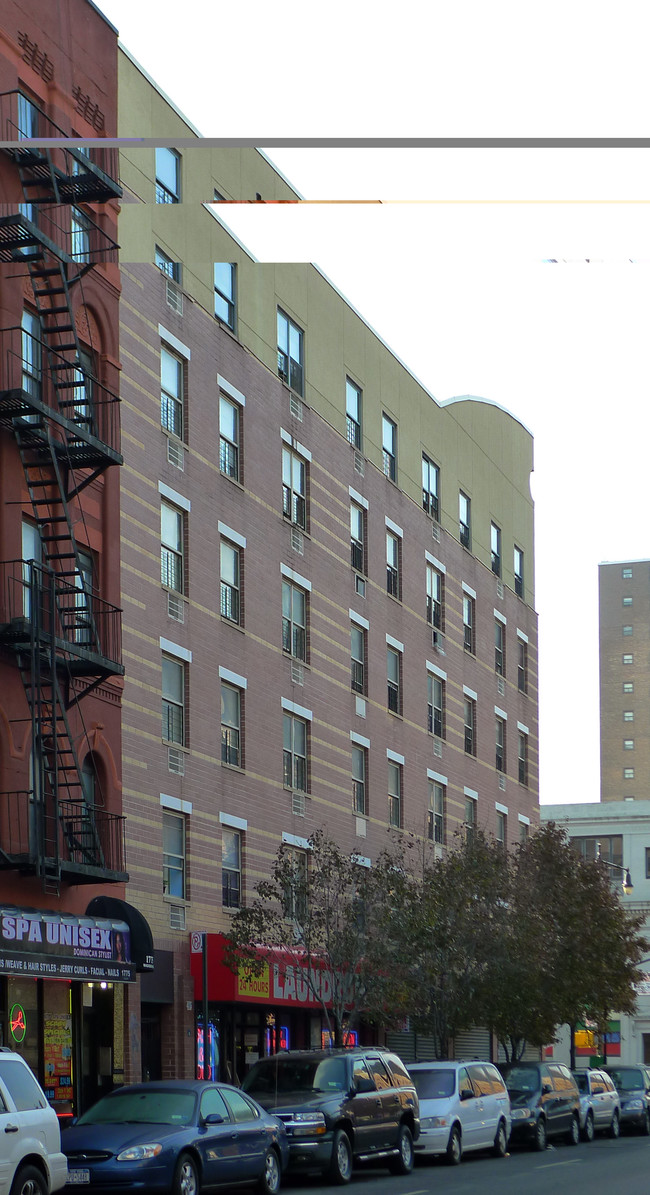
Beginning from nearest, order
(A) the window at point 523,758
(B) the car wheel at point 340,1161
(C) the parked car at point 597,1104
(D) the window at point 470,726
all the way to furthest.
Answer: (B) the car wheel at point 340,1161 < (C) the parked car at point 597,1104 < (D) the window at point 470,726 < (A) the window at point 523,758

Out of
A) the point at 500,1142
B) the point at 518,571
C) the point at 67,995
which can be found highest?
the point at 518,571

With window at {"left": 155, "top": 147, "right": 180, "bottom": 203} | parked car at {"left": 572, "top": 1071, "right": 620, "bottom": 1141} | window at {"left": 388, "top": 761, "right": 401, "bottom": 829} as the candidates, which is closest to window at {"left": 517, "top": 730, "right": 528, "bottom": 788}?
window at {"left": 388, "top": 761, "right": 401, "bottom": 829}

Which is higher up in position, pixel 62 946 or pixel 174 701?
pixel 174 701

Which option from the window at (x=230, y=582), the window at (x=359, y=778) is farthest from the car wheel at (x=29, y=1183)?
the window at (x=359, y=778)

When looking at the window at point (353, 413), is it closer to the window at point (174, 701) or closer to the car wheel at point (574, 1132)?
the window at point (174, 701)

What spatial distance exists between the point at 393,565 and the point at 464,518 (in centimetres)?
722

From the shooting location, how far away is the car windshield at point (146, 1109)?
19.8 metres

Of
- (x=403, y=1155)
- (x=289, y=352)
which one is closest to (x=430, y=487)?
(x=289, y=352)

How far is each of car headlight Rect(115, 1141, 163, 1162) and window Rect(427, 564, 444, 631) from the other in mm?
29390

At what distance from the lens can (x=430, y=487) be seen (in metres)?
48.7

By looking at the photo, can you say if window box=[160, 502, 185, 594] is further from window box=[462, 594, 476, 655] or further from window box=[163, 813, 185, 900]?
window box=[462, 594, 476, 655]

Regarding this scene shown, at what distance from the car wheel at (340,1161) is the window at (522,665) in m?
33.1

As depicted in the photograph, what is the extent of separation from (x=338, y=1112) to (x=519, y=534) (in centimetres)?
3518

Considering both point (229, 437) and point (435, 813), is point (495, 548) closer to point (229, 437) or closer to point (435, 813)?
point (435, 813)
